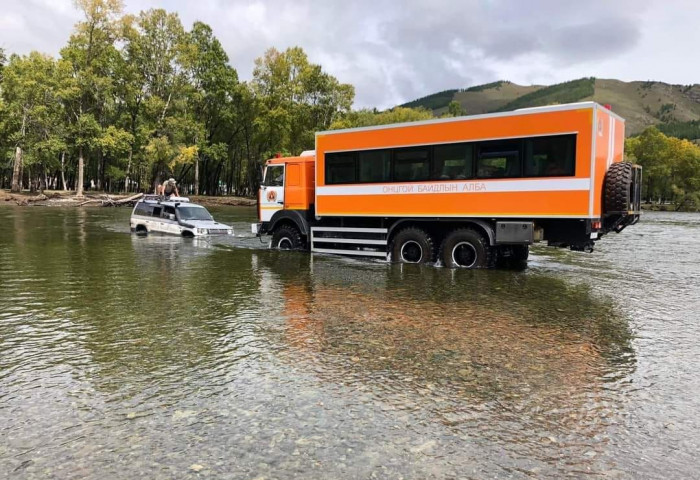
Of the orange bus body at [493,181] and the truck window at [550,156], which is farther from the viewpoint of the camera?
the truck window at [550,156]

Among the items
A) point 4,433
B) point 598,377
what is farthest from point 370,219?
point 4,433

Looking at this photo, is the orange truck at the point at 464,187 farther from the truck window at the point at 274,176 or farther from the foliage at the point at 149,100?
the foliage at the point at 149,100

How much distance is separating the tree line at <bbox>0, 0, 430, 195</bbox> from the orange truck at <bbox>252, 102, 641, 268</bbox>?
45.3 meters

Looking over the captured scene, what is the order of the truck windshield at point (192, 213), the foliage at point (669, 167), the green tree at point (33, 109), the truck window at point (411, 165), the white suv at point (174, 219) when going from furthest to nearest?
the foliage at point (669, 167)
the green tree at point (33, 109)
the truck windshield at point (192, 213)
the white suv at point (174, 219)
the truck window at point (411, 165)

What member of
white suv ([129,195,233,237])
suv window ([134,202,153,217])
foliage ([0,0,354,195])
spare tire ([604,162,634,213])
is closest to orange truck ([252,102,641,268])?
spare tire ([604,162,634,213])

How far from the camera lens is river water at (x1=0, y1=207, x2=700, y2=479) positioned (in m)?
Answer: 3.66

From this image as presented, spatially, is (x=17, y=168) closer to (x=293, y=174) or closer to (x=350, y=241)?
(x=293, y=174)

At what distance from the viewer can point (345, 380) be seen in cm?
520

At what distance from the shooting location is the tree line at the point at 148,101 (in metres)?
53.9

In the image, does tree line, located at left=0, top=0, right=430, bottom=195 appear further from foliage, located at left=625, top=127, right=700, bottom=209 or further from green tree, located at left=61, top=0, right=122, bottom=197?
foliage, located at left=625, top=127, right=700, bottom=209

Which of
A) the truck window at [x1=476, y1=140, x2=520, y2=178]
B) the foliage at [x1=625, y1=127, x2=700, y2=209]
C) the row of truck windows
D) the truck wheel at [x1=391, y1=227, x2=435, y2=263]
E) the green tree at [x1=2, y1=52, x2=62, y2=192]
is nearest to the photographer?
the row of truck windows

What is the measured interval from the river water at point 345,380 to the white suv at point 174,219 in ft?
34.9

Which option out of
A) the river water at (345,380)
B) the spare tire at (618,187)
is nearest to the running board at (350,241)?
the river water at (345,380)

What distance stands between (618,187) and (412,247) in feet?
17.6
